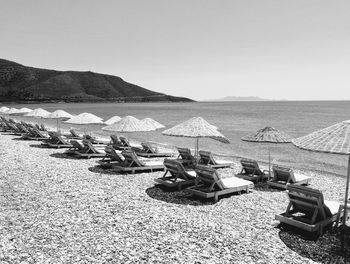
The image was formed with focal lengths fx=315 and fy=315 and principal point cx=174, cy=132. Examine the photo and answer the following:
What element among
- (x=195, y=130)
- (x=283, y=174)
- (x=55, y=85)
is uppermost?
(x=55, y=85)

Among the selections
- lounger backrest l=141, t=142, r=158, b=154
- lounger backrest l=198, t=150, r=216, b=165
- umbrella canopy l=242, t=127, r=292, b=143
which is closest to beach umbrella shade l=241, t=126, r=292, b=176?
umbrella canopy l=242, t=127, r=292, b=143

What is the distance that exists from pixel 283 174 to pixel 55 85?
15158 cm

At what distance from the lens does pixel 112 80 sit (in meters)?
180

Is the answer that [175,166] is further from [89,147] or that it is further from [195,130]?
[89,147]

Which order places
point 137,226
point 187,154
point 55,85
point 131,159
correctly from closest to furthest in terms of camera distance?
point 137,226
point 131,159
point 187,154
point 55,85

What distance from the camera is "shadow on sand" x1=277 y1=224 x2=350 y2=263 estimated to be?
5098 mm

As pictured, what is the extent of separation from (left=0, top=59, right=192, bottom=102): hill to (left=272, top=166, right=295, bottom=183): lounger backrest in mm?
128428

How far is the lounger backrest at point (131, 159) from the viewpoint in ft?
35.8

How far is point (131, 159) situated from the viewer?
11.0 m

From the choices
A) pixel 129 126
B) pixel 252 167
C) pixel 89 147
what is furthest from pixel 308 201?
pixel 89 147

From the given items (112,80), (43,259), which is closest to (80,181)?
(43,259)

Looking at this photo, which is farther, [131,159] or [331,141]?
[131,159]

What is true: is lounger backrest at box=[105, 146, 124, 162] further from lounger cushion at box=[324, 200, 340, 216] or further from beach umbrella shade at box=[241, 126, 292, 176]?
lounger cushion at box=[324, 200, 340, 216]

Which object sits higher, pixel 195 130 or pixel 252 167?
pixel 195 130
